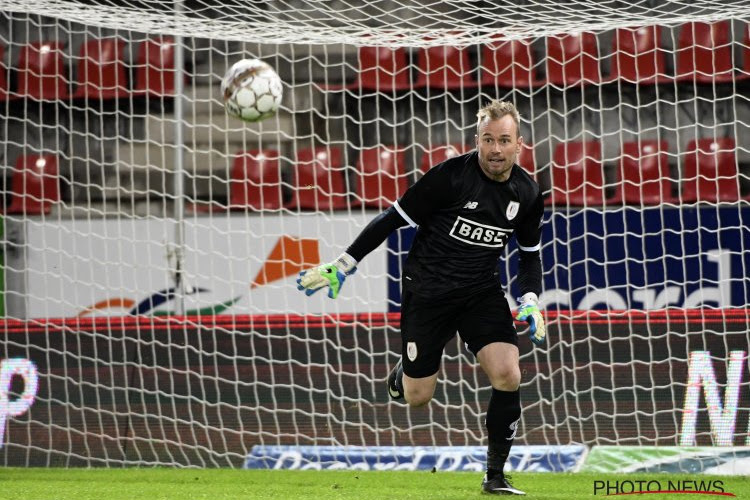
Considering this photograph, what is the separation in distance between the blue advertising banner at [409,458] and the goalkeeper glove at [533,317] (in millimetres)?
1805

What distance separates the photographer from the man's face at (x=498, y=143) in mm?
4562

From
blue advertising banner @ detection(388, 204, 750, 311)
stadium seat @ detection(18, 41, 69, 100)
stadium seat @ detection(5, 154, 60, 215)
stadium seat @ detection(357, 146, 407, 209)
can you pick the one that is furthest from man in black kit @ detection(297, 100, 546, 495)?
stadium seat @ detection(18, 41, 69, 100)

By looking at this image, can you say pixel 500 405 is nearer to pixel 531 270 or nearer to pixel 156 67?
pixel 531 270

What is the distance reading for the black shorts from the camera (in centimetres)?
479

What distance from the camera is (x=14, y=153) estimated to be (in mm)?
10031

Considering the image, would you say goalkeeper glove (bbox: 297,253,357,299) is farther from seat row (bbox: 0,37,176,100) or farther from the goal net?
seat row (bbox: 0,37,176,100)

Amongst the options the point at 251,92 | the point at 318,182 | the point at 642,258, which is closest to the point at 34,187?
the point at 318,182

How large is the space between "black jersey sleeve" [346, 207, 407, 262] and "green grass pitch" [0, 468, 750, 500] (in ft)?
3.94

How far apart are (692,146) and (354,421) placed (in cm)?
460

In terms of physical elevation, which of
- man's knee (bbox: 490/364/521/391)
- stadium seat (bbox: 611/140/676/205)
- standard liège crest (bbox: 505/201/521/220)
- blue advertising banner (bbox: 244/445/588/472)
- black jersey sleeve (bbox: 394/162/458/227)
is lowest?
blue advertising banner (bbox: 244/445/588/472)

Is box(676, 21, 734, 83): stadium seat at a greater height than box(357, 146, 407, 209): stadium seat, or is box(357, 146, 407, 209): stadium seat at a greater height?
box(676, 21, 734, 83): stadium seat

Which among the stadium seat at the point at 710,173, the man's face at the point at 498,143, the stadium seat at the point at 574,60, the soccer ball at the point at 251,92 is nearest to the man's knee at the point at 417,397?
the man's face at the point at 498,143

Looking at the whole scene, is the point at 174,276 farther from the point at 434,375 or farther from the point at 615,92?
the point at 615,92

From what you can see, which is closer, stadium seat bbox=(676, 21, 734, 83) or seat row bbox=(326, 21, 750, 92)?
stadium seat bbox=(676, 21, 734, 83)
